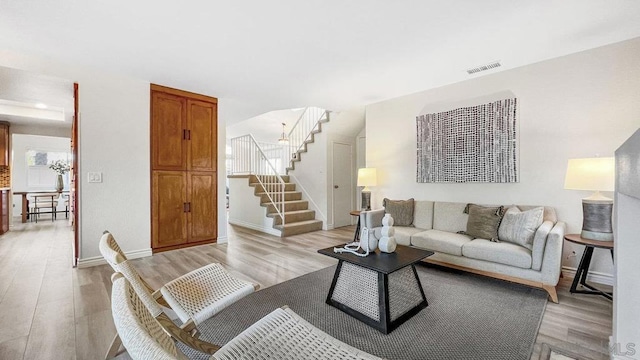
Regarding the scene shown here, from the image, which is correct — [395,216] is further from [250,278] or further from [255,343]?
[255,343]

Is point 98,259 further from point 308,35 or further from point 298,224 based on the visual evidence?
point 308,35

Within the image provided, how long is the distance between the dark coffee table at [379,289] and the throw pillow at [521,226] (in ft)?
3.74

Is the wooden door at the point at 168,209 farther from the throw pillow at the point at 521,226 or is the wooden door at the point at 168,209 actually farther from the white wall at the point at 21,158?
the white wall at the point at 21,158

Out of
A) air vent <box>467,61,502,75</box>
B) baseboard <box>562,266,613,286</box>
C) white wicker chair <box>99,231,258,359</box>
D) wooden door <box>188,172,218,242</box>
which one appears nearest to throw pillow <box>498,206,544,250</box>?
baseboard <box>562,266,613,286</box>

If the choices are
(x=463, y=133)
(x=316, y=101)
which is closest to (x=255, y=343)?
(x=463, y=133)

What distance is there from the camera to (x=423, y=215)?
3809 millimetres

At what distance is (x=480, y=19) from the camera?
7.75 ft

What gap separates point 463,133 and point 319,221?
330 centimetres

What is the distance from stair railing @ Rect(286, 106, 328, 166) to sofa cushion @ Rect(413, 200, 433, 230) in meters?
3.13

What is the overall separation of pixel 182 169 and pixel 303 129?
3.58 metres

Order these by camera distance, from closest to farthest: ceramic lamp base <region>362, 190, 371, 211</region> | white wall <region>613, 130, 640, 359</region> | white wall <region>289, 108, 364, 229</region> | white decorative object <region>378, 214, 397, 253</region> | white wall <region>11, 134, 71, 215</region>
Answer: white wall <region>613, 130, 640, 359</region>, white decorative object <region>378, 214, 397, 253</region>, ceramic lamp base <region>362, 190, 371, 211</region>, white wall <region>289, 108, 364, 229</region>, white wall <region>11, 134, 71, 215</region>

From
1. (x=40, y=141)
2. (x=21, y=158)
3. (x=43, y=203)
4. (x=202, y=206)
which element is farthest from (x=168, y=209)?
(x=21, y=158)

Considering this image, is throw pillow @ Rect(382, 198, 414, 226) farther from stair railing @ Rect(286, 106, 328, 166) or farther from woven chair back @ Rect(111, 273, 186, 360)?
woven chair back @ Rect(111, 273, 186, 360)

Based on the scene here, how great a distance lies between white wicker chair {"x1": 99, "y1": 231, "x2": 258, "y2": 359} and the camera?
4.49 ft
